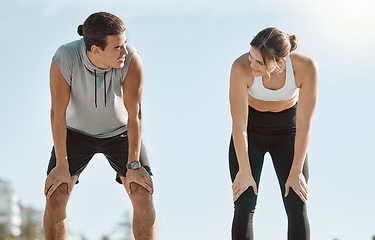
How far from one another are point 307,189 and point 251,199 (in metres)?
0.45

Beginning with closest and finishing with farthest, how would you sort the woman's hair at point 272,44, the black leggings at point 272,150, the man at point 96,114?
the woman's hair at point 272,44, the black leggings at point 272,150, the man at point 96,114

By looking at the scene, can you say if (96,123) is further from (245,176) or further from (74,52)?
(245,176)

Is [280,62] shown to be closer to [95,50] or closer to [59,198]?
[95,50]

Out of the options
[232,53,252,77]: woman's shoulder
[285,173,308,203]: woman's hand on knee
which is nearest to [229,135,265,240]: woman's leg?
[285,173,308,203]: woman's hand on knee

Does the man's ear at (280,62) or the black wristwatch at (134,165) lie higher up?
the man's ear at (280,62)

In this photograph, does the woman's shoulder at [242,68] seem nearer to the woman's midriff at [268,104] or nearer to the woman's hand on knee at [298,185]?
the woman's midriff at [268,104]

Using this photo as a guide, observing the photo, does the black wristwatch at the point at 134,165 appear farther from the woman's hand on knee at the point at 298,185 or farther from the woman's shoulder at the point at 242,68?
the woman's hand on knee at the point at 298,185

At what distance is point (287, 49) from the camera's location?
4.69m

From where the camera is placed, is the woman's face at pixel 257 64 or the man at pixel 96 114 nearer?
the woman's face at pixel 257 64

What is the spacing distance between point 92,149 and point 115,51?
36.0 inches

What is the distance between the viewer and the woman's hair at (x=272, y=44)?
4582 mm


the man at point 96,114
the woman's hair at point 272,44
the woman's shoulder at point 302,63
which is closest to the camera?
the woman's hair at point 272,44

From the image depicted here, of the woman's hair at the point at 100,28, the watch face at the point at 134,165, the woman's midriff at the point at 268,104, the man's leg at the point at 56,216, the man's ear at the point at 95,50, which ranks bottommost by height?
the man's leg at the point at 56,216

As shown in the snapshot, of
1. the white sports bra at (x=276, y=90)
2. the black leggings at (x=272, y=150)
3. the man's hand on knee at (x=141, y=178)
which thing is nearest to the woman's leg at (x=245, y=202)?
the black leggings at (x=272, y=150)
